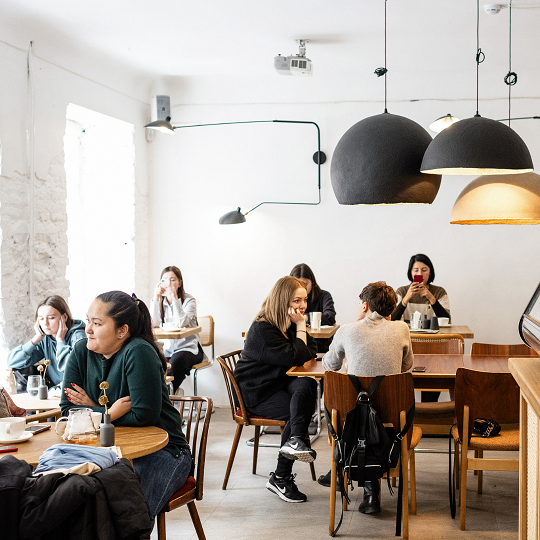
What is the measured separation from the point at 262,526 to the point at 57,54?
3744 mm

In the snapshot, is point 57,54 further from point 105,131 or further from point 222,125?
point 222,125

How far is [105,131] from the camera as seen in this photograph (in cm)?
625

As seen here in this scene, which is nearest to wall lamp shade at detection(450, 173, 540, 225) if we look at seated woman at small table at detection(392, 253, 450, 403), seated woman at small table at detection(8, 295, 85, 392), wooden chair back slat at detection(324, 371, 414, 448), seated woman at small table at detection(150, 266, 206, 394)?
wooden chair back slat at detection(324, 371, 414, 448)

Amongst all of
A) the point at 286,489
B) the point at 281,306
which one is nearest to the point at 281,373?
the point at 281,306

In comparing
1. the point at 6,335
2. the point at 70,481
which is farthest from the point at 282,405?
the point at 70,481

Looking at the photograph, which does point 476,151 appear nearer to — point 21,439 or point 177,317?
point 21,439

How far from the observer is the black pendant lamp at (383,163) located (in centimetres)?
→ 224

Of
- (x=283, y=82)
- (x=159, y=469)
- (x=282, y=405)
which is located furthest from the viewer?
(x=283, y=82)

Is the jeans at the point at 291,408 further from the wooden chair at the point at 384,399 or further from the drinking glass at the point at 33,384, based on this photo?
the drinking glass at the point at 33,384

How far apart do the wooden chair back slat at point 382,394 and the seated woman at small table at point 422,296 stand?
2.42 metres

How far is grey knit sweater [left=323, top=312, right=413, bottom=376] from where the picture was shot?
3574 mm

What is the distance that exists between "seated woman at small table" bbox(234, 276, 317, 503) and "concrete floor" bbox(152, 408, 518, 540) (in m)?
0.18

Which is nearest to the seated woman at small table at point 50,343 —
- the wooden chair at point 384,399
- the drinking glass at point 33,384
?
the drinking glass at point 33,384

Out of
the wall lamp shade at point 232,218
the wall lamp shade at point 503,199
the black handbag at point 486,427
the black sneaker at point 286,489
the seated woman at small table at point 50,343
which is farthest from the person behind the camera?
the wall lamp shade at point 232,218
